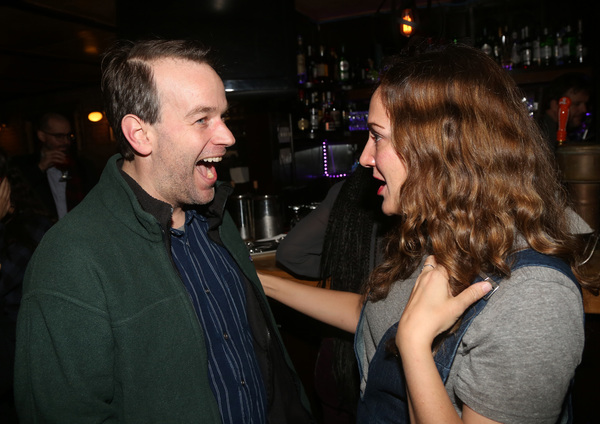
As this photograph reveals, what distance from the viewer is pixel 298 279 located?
2.18m

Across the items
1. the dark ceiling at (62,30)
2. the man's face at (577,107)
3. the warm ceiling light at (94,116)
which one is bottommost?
the man's face at (577,107)

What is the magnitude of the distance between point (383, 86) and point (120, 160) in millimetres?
946

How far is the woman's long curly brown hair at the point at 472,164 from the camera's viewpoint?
1.06 m

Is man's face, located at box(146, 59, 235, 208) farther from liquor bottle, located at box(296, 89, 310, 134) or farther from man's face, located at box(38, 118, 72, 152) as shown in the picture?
liquor bottle, located at box(296, 89, 310, 134)

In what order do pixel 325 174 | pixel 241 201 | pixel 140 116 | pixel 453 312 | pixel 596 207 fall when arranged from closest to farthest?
pixel 453 312, pixel 140 116, pixel 596 207, pixel 241 201, pixel 325 174

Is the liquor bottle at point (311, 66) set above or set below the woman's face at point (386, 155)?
above

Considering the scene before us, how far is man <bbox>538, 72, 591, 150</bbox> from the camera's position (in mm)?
3885

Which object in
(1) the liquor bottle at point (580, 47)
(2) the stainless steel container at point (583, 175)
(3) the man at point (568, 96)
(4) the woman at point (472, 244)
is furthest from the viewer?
(1) the liquor bottle at point (580, 47)

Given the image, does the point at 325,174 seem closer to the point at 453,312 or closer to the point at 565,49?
the point at 565,49

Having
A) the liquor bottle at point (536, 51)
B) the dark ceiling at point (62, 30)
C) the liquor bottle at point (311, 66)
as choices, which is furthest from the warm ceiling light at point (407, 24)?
the liquor bottle at point (536, 51)

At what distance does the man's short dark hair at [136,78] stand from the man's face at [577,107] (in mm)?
3573

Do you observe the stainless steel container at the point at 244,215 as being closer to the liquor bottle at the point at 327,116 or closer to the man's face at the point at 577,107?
the liquor bottle at the point at 327,116

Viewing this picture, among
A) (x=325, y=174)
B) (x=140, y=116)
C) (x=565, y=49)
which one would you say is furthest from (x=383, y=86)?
(x=325, y=174)

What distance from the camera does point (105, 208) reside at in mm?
1308
